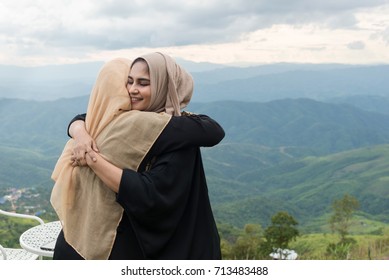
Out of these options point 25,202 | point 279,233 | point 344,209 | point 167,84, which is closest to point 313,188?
point 25,202

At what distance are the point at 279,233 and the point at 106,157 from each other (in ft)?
42.8

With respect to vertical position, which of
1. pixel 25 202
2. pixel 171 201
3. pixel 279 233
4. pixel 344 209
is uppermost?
pixel 171 201

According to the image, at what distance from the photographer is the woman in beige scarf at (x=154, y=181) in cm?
124

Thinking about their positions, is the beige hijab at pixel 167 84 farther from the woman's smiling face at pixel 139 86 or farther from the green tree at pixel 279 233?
the green tree at pixel 279 233

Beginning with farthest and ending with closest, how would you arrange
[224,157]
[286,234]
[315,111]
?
A: [315,111]
[224,157]
[286,234]

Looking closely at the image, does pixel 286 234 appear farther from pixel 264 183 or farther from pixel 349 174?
pixel 264 183

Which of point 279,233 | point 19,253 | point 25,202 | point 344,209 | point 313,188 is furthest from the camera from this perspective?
point 313,188

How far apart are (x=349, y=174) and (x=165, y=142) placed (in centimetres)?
7476

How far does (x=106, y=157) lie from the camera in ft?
4.11

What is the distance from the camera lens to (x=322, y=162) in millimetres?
84812

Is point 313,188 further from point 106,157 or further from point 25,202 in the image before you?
point 106,157

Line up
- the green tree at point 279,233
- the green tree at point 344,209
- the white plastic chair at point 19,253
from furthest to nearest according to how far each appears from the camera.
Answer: the green tree at point 344,209 → the green tree at point 279,233 → the white plastic chair at point 19,253

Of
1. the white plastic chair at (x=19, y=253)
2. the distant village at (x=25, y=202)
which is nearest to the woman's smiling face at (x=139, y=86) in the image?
the white plastic chair at (x=19, y=253)

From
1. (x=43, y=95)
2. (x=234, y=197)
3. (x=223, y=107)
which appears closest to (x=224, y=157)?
(x=234, y=197)
